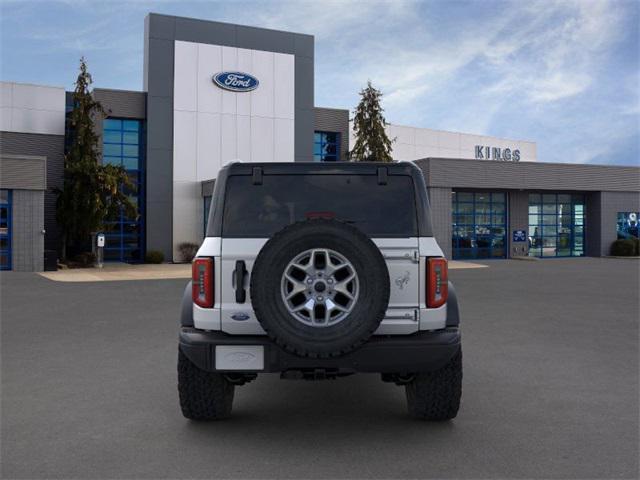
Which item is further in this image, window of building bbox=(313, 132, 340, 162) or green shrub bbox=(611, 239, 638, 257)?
window of building bbox=(313, 132, 340, 162)

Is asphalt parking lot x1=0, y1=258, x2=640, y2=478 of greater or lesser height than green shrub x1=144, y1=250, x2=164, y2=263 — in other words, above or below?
below

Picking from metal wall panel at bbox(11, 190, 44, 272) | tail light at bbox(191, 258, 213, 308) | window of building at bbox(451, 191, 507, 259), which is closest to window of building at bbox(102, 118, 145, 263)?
metal wall panel at bbox(11, 190, 44, 272)

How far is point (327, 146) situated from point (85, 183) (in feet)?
50.9

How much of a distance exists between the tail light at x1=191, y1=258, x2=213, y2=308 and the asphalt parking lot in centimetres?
102

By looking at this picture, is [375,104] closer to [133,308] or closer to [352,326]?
[133,308]

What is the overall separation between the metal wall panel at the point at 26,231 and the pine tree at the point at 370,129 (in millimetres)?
16058

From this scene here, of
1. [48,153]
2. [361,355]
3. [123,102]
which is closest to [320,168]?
[361,355]

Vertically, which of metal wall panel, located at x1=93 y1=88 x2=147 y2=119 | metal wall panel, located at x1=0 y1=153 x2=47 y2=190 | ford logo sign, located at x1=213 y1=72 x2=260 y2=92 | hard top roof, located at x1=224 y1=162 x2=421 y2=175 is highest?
ford logo sign, located at x1=213 y1=72 x2=260 y2=92

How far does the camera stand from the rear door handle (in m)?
4.18

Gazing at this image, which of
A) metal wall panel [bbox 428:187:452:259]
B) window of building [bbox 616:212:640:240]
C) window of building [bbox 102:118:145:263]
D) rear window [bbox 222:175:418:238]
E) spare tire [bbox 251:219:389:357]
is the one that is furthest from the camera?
window of building [bbox 616:212:640:240]

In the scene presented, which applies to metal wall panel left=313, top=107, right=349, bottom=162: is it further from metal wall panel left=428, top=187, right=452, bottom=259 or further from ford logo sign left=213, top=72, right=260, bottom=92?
metal wall panel left=428, top=187, right=452, bottom=259

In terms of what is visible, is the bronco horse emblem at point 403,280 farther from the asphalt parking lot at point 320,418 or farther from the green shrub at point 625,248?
the green shrub at point 625,248

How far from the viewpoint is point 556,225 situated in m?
35.2

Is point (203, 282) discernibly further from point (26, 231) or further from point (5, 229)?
point (5, 229)
